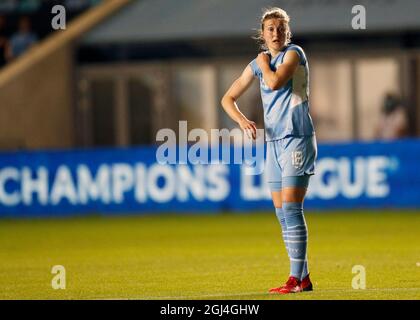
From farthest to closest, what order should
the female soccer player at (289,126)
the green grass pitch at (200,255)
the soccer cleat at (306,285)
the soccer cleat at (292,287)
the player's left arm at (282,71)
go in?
the green grass pitch at (200,255), the soccer cleat at (306,285), the soccer cleat at (292,287), the female soccer player at (289,126), the player's left arm at (282,71)

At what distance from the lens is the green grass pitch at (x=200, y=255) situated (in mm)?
10859

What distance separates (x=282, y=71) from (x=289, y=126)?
1.56 feet

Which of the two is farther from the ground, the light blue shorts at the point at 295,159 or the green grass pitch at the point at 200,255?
the light blue shorts at the point at 295,159

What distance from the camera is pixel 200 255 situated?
1491cm

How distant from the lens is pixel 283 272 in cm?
1234

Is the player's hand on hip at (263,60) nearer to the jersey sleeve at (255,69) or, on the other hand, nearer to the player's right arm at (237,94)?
the jersey sleeve at (255,69)

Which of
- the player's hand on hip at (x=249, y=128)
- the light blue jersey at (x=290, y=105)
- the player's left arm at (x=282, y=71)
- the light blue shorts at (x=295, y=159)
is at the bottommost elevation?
the light blue shorts at (x=295, y=159)

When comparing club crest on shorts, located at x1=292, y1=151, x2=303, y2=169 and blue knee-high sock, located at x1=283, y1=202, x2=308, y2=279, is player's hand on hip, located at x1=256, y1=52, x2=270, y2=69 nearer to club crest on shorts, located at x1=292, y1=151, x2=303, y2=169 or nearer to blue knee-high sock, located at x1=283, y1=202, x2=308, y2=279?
club crest on shorts, located at x1=292, y1=151, x2=303, y2=169

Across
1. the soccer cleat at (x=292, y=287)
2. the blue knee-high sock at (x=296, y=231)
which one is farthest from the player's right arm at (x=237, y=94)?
the soccer cleat at (x=292, y=287)

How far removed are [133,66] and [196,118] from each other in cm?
201

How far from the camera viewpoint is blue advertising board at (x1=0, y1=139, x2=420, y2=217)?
2158 cm

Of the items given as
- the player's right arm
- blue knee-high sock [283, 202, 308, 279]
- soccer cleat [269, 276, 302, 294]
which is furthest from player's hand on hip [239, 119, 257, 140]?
soccer cleat [269, 276, 302, 294]

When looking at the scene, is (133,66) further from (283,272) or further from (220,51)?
(283,272)

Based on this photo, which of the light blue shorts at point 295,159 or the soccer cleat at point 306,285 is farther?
the soccer cleat at point 306,285
